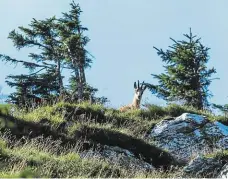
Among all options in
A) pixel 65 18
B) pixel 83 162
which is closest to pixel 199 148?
pixel 83 162

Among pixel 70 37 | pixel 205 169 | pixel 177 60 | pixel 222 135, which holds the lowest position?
pixel 205 169

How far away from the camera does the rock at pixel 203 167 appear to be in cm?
1300

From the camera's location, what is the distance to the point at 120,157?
1388cm

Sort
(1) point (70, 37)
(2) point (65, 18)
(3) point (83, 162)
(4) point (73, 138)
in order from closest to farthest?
(3) point (83, 162) < (4) point (73, 138) < (1) point (70, 37) < (2) point (65, 18)

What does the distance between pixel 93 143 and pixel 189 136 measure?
3.97m

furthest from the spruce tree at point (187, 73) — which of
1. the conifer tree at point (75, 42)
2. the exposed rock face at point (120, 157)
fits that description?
the exposed rock face at point (120, 157)

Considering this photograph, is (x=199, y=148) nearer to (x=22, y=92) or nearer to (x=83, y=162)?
(x=83, y=162)

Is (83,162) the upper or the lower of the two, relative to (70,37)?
lower

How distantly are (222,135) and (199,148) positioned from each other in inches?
49.5

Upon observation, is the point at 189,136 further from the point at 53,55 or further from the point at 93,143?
Result: the point at 53,55

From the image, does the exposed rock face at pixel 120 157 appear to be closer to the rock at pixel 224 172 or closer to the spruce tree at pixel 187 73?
the rock at pixel 224 172

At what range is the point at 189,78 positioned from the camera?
108 ft

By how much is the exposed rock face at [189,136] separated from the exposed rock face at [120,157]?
5.66ft

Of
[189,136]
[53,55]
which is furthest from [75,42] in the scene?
[189,136]
